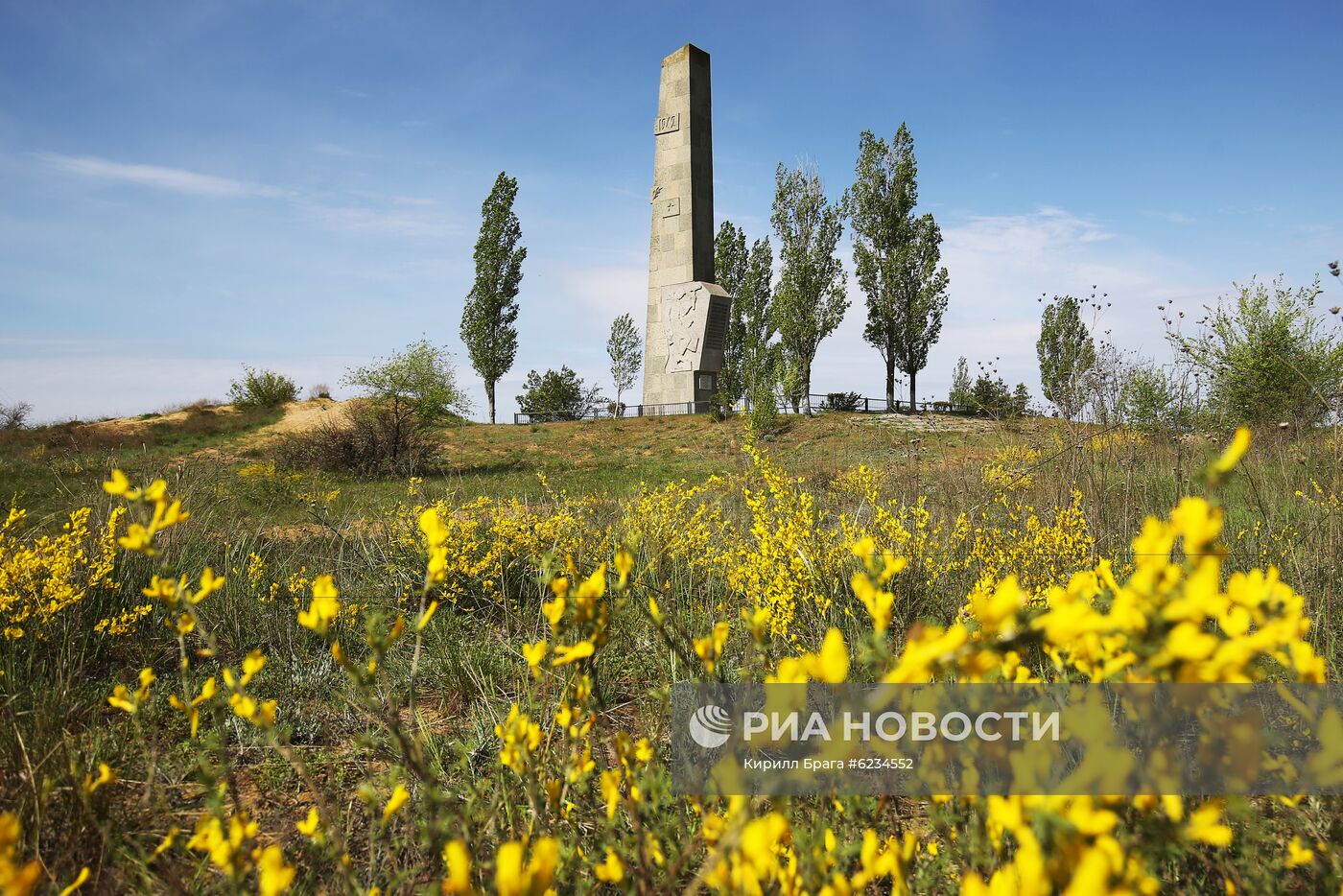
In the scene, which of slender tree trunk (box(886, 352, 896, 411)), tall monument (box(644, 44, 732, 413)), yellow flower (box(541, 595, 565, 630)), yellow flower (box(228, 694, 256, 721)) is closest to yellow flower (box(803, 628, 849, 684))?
yellow flower (box(541, 595, 565, 630))

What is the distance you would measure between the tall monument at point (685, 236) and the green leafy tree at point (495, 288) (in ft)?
31.9

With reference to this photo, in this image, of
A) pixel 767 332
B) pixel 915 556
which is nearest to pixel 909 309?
pixel 767 332

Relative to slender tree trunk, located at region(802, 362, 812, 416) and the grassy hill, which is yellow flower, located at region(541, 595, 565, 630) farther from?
slender tree trunk, located at region(802, 362, 812, 416)

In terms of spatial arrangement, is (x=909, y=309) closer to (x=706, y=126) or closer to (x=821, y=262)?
(x=821, y=262)

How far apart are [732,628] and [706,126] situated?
696 inches

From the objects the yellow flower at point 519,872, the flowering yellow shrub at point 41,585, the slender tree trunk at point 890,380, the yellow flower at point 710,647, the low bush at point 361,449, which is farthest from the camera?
the slender tree trunk at point 890,380

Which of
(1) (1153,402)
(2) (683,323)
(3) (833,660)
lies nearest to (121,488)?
(3) (833,660)

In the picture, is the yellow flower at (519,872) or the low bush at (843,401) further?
the low bush at (843,401)

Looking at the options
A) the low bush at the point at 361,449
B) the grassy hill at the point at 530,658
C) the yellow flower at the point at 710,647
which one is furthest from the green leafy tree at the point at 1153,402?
the low bush at the point at 361,449

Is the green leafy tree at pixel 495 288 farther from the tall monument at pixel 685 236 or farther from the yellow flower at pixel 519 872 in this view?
the yellow flower at pixel 519 872

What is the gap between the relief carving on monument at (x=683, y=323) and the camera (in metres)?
17.8

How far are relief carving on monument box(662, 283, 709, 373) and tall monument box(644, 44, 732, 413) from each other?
0.02 metres

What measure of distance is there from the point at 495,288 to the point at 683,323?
36.1ft

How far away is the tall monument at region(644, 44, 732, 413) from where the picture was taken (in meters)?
17.8
